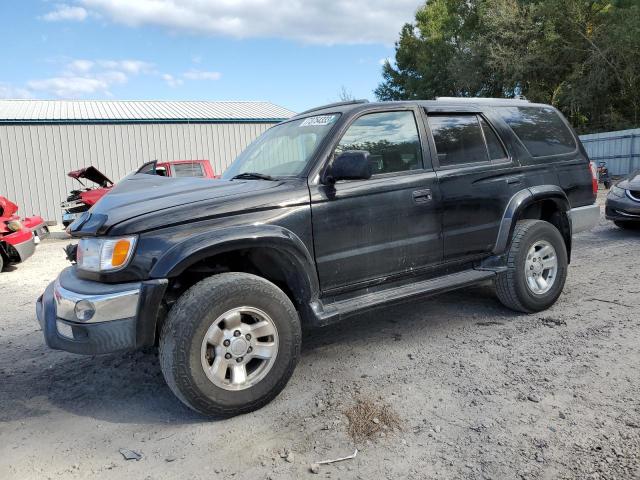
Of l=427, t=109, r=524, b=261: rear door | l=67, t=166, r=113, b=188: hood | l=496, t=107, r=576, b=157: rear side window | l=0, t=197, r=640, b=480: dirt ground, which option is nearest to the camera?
l=0, t=197, r=640, b=480: dirt ground

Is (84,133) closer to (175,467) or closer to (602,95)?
(175,467)

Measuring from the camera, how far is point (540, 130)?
4906 millimetres

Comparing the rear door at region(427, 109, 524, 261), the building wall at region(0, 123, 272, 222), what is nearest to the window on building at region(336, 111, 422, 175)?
the rear door at region(427, 109, 524, 261)

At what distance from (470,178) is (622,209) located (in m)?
5.55

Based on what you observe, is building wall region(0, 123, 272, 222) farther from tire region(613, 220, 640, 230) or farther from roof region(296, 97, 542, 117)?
roof region(296, 97, 542, 117)

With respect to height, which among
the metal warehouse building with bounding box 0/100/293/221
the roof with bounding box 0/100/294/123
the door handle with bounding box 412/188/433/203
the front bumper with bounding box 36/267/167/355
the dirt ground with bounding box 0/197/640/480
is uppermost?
the roof with bounding box 0/100/294/123

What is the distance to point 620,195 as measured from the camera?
27.9ft

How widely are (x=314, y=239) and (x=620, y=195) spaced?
7.25 m

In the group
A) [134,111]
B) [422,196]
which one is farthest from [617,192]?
[134,111]

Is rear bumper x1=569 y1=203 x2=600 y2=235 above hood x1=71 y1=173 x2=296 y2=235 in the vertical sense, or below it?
below

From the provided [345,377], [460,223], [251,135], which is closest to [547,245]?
[460,223]

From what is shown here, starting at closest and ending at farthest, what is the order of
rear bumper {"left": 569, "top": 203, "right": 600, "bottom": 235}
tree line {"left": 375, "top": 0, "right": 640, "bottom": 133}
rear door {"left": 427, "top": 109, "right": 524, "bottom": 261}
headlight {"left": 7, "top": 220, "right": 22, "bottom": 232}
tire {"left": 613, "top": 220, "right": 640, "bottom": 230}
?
rear door {"left": 427, "top": 109, "right": 524, "bottom": 261}, rear bumper {"left": 569, "top": 203, "right": 600, "bottom": 235}, headlight {"left": 7, "top": 220, "right": 22, "bottom": 232}, tire {"left": 613, "top": 220, "right": 640, "bottom": 230}, tree line {"left": 375, "top": 0, "right": 640, "bottom": 133}

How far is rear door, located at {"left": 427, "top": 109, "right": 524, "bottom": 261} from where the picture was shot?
13.3 feet

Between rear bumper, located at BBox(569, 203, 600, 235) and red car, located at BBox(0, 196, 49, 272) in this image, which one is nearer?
rear bumper, located at BBox(569, 203, 600, 235)
